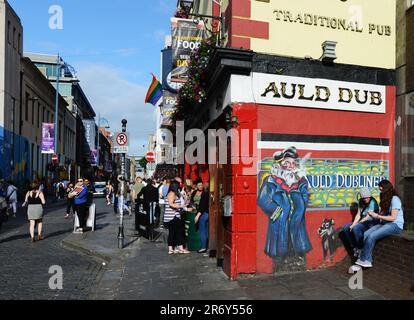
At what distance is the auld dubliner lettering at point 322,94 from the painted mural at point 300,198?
99 cm

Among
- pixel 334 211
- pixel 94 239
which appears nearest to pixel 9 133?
pixel 94 239

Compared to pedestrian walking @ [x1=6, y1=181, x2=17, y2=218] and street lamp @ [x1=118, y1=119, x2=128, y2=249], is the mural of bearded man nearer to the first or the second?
street lamp @ [x1=118, y1=119, x2=128, y2=249]

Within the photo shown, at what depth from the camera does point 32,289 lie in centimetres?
689

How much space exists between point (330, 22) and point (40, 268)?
24.5 feet

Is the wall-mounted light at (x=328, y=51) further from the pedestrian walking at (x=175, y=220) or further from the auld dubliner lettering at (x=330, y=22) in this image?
the pedestrian walking at (x=175, y=220)

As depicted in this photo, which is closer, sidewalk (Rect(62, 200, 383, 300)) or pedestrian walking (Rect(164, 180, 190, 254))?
sidewalk (Rect(62, 200, 383, 300))

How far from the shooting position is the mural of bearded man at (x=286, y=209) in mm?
7398

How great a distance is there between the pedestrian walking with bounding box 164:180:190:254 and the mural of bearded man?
9.91ft

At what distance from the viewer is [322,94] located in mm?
7789

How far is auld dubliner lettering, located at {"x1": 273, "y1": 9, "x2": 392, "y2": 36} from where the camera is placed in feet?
25.8


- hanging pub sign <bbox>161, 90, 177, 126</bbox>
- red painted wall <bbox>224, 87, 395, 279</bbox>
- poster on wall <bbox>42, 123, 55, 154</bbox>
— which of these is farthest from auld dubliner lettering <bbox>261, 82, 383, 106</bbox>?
poster on wall <bbox>42, 123, 55, 154</bbox>

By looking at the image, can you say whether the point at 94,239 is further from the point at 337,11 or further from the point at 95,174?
the point at 95,174

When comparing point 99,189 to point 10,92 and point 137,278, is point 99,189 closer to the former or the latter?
point 10,92

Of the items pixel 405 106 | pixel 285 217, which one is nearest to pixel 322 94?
pixel 405 106
